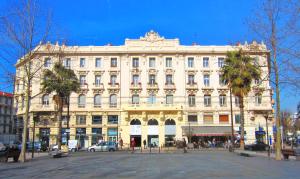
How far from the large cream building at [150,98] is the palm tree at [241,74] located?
15940 millimetres

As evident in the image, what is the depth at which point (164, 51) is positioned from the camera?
57469mm

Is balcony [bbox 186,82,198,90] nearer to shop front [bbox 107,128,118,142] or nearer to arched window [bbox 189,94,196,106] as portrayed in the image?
arched window [bbox 189,94,196,106]

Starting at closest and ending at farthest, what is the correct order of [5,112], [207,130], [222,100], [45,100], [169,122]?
1. [207,130]
2. [169,122]
3. [222,100]
4. [45,100]
5. [5,112]

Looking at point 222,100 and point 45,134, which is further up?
point 222,100

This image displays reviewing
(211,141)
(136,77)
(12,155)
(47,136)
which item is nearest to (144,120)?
(136,77)

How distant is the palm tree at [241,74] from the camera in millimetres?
38844

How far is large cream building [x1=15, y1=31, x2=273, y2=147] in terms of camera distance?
5541 centimetres

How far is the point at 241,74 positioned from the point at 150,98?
21.1 meters

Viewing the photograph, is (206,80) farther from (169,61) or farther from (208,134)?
(208,134)

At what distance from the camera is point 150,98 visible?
186ft

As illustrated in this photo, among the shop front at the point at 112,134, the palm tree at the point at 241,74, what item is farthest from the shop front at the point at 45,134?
the palm tree at the point at 241,74

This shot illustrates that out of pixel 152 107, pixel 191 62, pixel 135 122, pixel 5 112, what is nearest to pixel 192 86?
pixel 191 62

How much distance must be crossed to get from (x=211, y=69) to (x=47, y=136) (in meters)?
30.0

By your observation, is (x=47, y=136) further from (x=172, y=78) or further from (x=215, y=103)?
(x=215, y=103)
